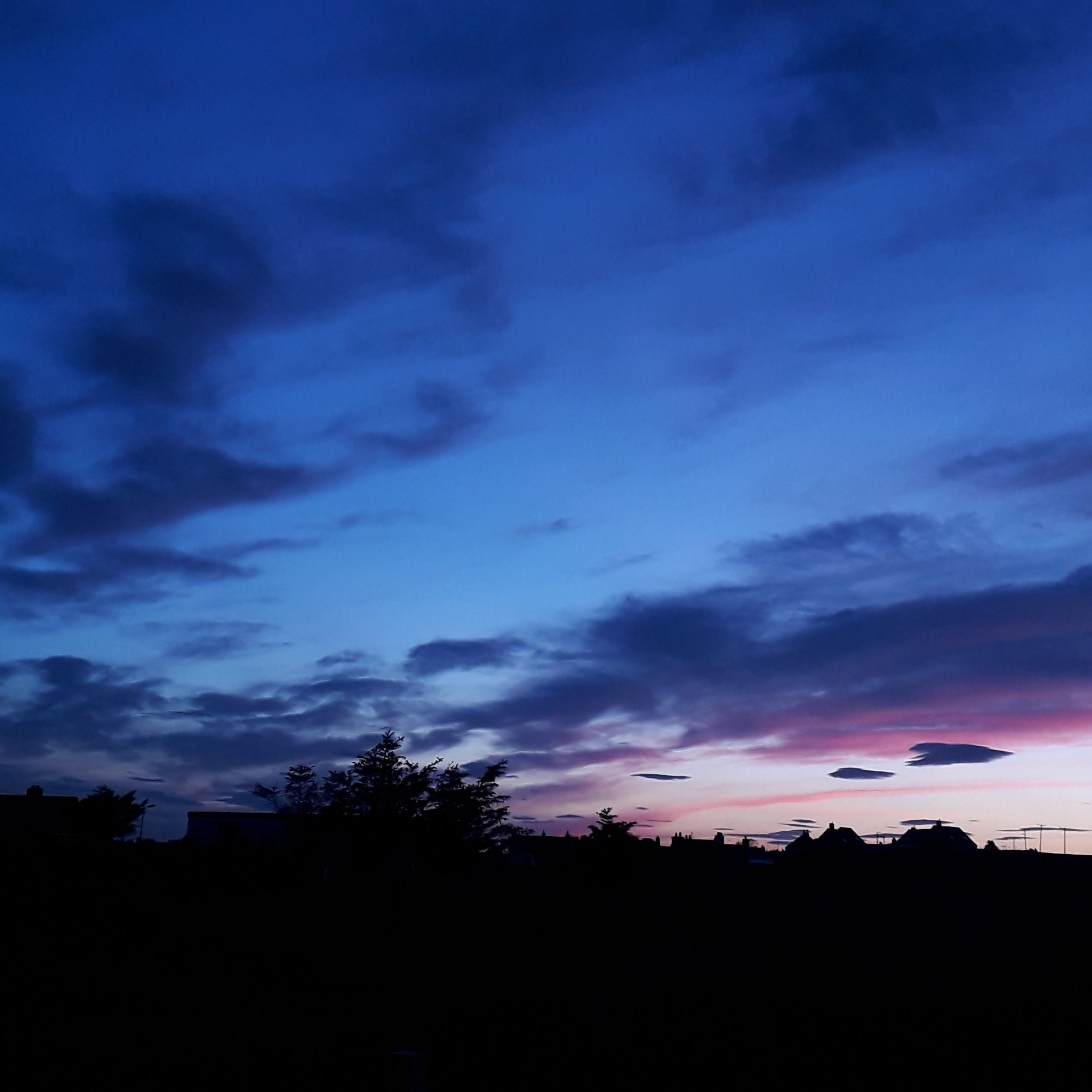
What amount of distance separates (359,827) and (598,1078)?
34380 millimetres

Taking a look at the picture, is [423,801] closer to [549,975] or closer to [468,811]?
[468,811]

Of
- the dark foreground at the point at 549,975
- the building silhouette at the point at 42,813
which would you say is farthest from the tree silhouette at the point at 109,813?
the dark foreground at the point at 549,975

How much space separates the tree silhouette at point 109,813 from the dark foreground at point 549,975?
33328mm

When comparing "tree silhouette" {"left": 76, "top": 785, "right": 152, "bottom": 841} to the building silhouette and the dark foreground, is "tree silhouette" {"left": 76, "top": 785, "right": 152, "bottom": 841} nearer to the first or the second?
the building silhouette

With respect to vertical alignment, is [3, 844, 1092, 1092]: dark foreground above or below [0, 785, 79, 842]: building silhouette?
below

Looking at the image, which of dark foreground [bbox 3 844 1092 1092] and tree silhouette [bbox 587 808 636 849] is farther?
tree silhouette [bbox 587 808 636 849]

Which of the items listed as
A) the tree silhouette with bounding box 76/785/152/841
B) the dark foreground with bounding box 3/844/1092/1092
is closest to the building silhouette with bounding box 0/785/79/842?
the tree silhouette with bounding box 76/785/152/841

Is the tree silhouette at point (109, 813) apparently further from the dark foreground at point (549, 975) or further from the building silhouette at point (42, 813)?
the dark foreground at point (549, 975)

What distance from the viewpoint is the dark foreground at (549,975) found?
1455 centimetres

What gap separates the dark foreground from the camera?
573 inches

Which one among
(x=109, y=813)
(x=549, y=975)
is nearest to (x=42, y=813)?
(x=109, y=813)

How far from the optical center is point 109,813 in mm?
59281

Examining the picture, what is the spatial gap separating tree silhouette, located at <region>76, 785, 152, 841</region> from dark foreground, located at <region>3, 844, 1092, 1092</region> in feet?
109

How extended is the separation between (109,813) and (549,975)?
153 feet
